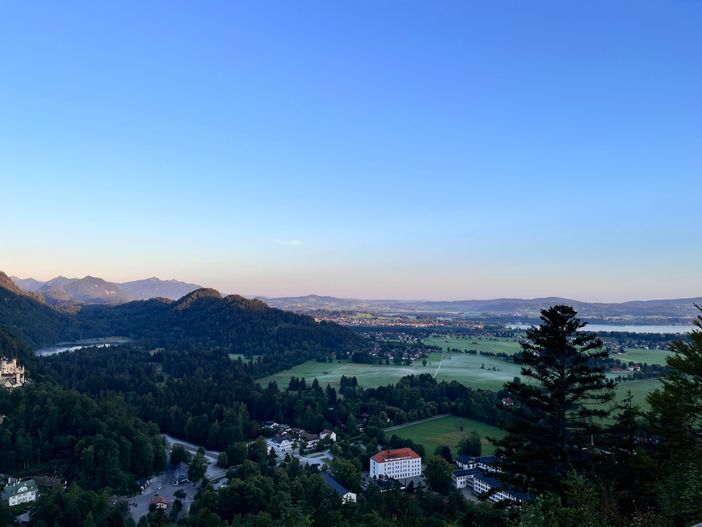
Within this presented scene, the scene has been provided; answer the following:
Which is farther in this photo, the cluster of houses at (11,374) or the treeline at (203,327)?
the treeline at (203,327)

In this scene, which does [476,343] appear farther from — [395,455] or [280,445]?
[395,455]

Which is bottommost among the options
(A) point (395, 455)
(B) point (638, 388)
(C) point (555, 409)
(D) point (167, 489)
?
(D) point (167, 489)

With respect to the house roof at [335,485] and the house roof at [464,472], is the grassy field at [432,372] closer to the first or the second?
the house roof at [464,472]

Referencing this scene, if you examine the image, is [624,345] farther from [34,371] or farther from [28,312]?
[28,312]

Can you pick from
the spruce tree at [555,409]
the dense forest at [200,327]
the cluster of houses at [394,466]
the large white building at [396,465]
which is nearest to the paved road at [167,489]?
the cluster of houses at [394,466]

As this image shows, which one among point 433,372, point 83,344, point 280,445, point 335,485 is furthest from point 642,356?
point 83,344
